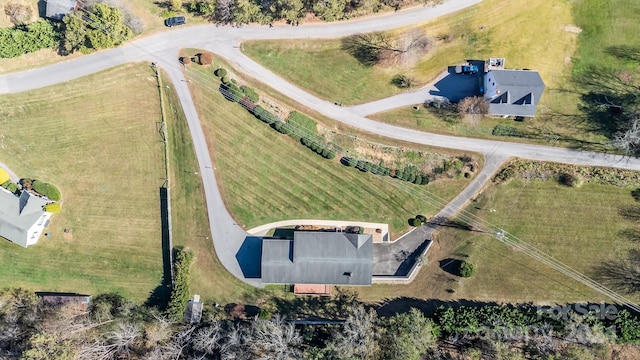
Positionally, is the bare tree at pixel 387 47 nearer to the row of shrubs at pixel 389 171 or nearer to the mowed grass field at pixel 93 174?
the row of shrubs at pixel 389 171

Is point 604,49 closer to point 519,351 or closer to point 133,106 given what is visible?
point 519,351

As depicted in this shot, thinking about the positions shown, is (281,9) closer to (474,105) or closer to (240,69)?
(240,69)

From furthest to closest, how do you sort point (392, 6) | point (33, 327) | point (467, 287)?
point (392, 6) < point (467, 287) < point (33, 327)

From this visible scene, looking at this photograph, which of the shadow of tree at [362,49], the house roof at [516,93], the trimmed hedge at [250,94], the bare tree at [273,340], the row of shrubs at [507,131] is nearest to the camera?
the bare tree at [273,340]

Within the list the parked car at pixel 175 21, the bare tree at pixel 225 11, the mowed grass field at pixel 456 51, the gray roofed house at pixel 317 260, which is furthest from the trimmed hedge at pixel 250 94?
the gray roofed house at pixel 317 260

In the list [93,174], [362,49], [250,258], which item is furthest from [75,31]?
[362,49]

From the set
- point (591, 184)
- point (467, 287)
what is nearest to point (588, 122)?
point (591, 184)
